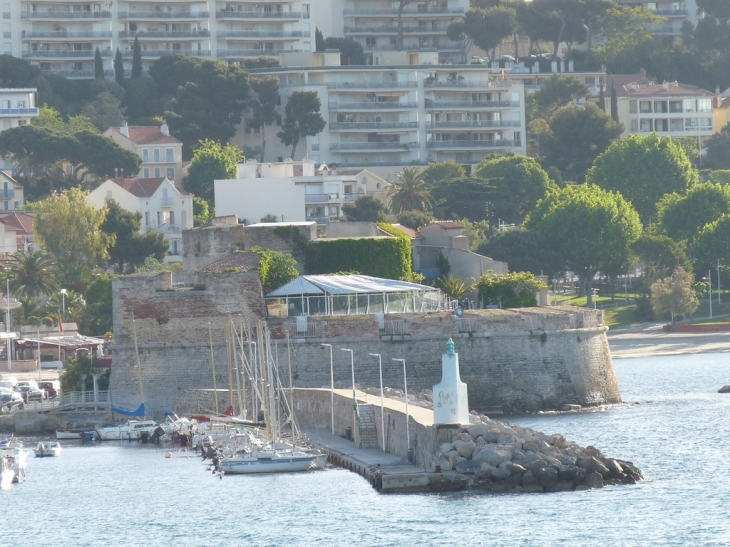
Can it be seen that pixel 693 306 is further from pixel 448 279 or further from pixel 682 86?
pixel 682 86

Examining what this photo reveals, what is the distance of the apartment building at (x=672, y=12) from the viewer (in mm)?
166750

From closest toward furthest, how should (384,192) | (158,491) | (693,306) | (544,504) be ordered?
(544,504) → (158,491) → (693,306) → (384,192)

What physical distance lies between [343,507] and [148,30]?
104 meters

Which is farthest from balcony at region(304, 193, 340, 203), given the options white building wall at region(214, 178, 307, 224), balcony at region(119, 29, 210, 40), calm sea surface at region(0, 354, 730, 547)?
calm sea surface at region(0, 354, 730, 547)

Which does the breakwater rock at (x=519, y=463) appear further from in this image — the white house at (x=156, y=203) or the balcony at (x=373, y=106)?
the balcony at (x=373, y=106)

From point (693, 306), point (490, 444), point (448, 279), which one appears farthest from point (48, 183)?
point (490, 444)

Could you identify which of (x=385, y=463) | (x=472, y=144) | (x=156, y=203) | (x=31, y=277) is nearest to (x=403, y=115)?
(x=472, y=144)

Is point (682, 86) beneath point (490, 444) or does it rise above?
above

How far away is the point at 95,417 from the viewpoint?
64875 millimetres

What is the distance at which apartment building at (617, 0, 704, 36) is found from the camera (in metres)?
167

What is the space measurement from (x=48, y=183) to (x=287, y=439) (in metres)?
71.5

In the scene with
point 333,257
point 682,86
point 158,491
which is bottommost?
point 158,491

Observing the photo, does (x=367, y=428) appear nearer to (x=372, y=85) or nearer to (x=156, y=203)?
(x=156, y=203)

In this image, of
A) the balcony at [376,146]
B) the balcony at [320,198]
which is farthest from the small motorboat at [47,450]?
the balcony at [376,146]
